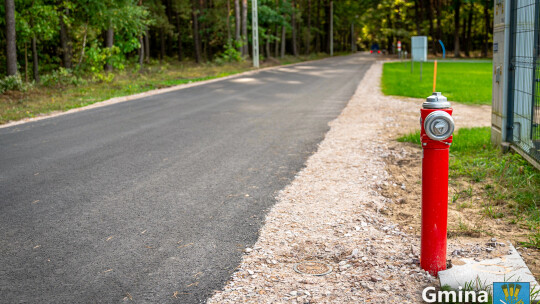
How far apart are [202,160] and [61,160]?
2.20m

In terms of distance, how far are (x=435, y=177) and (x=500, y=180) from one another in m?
2.82

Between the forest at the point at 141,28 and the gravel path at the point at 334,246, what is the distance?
15.0m

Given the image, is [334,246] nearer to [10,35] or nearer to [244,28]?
[10,35]

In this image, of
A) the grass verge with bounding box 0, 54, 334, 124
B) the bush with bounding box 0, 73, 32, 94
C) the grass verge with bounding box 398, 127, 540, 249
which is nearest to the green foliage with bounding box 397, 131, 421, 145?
the grass verge with bounding box 398, 127, 540, 249

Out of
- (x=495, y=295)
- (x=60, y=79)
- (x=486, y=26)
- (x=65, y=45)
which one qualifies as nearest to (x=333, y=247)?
(x=495, y=295)

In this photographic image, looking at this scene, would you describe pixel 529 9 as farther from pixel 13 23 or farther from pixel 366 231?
pixel 13 23

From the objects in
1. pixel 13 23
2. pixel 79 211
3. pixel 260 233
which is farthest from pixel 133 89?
pixel 260 233

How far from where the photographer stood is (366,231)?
4.48m

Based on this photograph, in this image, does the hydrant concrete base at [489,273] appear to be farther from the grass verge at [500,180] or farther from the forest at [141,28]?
the forest at [141,28]

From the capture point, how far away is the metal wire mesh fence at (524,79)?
20.0ft

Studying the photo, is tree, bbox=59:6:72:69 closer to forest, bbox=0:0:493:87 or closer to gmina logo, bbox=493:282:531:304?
forest, bbox=0:0:493:87

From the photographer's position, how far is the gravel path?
335cm

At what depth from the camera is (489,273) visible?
134 inches

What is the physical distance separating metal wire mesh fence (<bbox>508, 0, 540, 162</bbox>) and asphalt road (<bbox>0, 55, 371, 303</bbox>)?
3.05m
